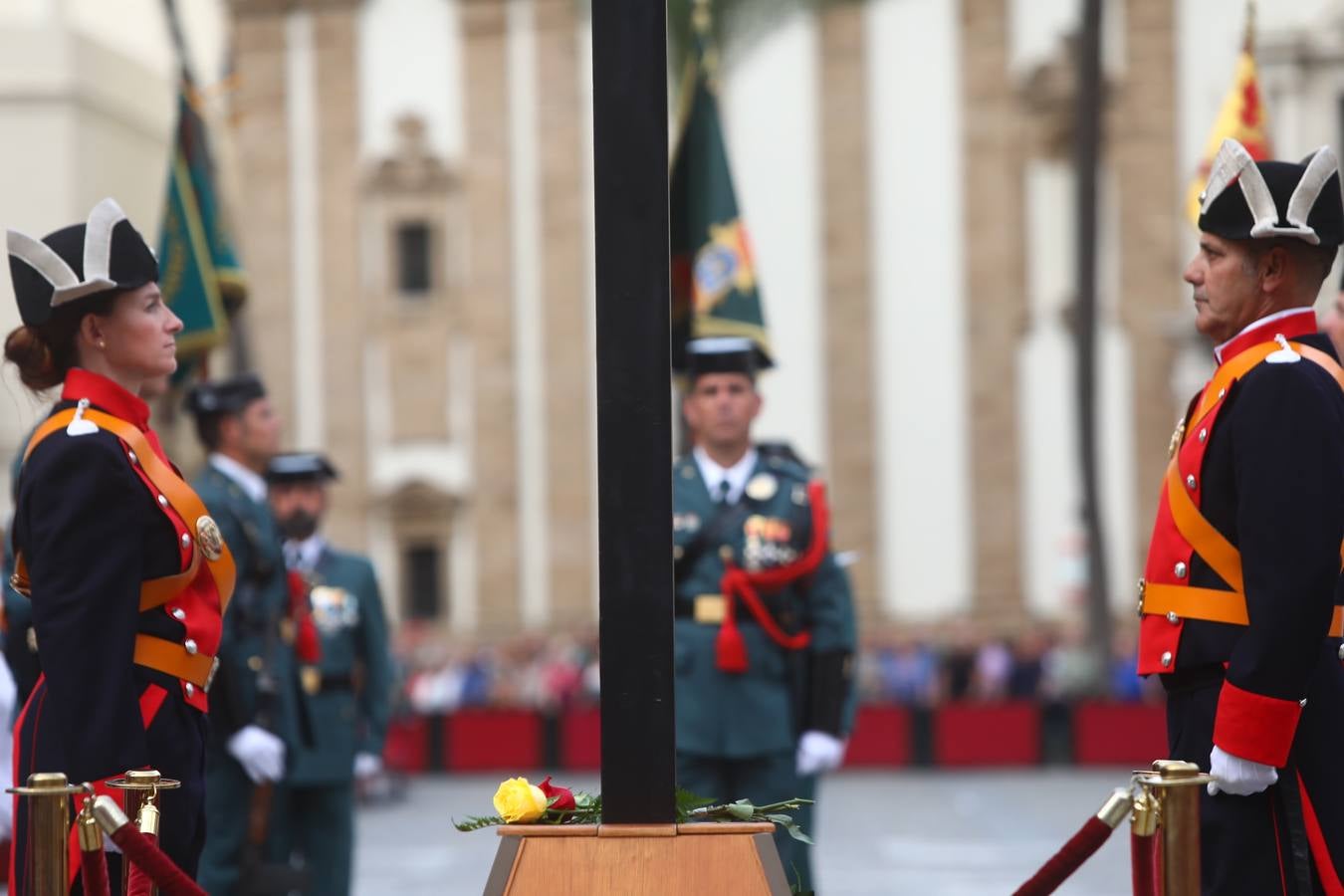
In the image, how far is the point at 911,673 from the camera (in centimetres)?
2859

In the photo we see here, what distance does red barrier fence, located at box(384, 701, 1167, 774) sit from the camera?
23.0 metres

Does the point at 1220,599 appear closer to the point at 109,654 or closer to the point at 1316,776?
the point at 1316,776

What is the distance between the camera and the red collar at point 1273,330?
509 centimetres

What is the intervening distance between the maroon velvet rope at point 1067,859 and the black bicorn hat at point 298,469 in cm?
619

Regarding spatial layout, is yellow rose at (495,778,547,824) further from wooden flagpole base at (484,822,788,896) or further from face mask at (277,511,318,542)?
face mask at (277,511,318,542)

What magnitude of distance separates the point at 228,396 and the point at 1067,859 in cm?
521

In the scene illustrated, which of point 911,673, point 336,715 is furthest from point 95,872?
point 911,673

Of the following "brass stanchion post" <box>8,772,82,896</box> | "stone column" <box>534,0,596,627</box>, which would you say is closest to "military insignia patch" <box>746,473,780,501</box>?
"brass stanchion post" <box>8,772,82,896</box>

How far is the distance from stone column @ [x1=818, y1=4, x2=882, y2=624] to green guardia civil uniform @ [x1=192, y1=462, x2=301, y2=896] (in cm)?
2778

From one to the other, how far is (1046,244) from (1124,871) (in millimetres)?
24874

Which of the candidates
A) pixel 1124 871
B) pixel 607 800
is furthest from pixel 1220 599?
pixel 1124 871

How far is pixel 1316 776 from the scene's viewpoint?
483cm

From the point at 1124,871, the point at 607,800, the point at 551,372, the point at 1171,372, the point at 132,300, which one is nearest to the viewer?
the point at 607,800

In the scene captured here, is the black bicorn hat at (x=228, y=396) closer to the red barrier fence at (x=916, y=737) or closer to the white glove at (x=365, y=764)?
the white glove at (x=365, y=764)
